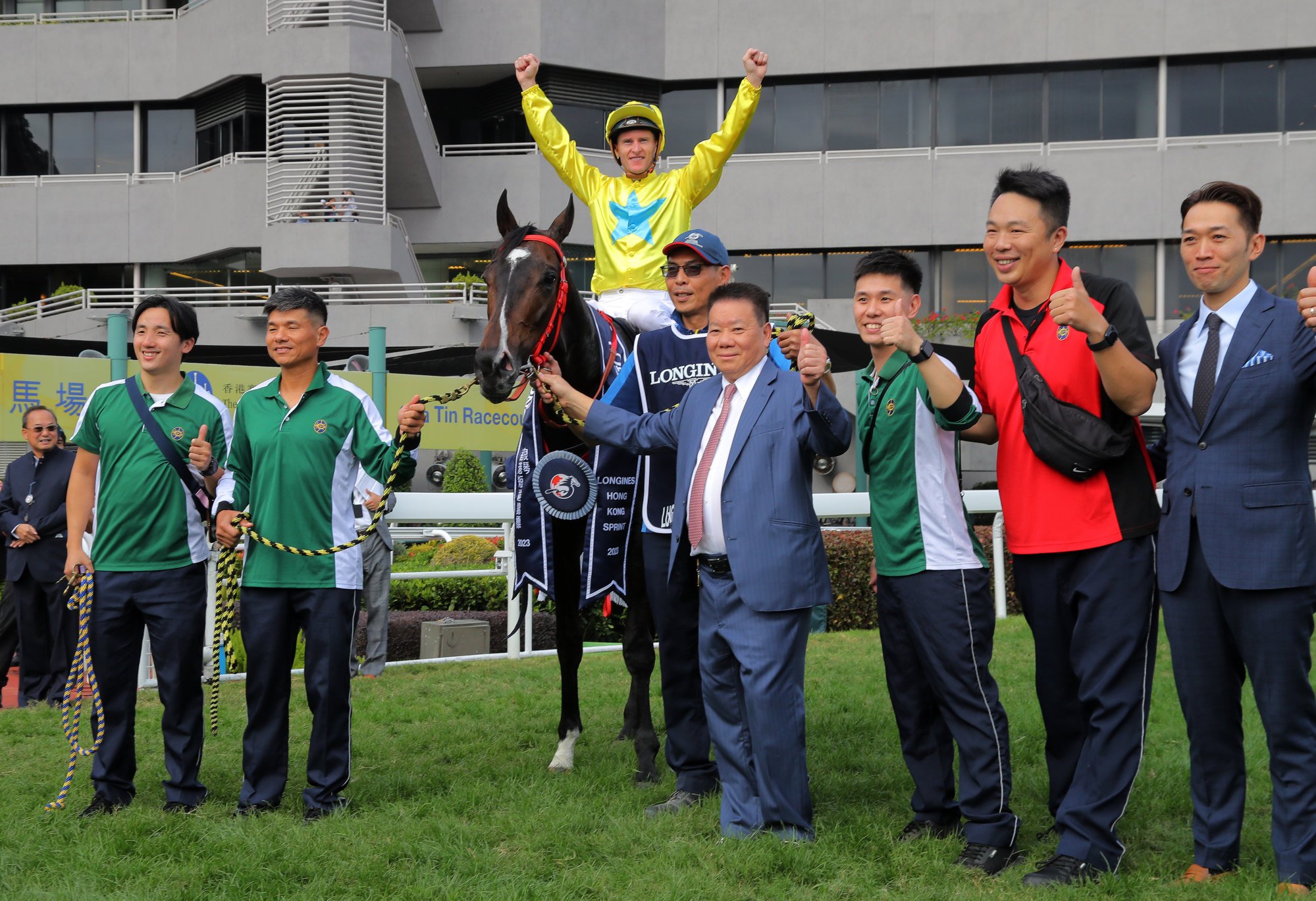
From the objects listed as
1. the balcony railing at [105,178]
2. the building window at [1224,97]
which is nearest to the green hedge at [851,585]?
the building window at [1224,97]

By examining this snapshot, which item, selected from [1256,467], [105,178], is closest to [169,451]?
[1256,467]

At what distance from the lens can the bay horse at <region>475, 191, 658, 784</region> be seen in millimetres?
4148

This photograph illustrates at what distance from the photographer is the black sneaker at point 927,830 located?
12.7 feet

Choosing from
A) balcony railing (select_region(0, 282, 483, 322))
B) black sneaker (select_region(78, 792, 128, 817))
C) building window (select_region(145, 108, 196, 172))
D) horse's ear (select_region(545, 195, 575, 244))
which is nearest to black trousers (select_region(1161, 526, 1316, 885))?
horse's ear (select_region(545, 195, 575, 244))

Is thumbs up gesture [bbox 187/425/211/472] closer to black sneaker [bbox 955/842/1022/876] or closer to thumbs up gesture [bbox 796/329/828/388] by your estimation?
thumbs up gesture [bbox 796/329/828/388]

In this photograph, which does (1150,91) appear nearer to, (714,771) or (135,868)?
(714,771)

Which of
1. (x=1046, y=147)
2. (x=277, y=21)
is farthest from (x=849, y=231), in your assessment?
(x=277, y=21)

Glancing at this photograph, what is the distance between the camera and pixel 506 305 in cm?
426

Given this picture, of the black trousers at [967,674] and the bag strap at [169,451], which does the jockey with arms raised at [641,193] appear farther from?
the black trousers at [967,674]

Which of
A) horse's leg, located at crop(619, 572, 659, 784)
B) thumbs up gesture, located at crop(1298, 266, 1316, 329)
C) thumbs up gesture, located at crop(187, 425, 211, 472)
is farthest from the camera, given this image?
horse's leg, located at crop(619, 572, 659, 784)

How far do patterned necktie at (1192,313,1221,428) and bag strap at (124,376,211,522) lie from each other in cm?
360

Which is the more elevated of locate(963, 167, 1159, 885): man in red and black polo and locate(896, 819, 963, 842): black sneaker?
locate(963, 167, 1159, 885): man in red and black polo

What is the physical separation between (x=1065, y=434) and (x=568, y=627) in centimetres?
260

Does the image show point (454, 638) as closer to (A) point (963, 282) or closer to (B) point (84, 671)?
(B) point (84, 671)
